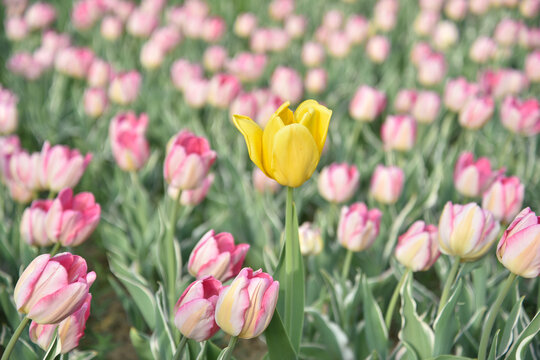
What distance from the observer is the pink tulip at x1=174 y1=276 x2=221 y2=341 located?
2.65 ft

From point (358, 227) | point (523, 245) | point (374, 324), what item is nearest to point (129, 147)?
point (358, 227)

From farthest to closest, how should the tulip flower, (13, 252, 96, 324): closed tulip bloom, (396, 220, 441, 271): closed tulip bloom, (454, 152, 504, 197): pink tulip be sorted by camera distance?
(454, 152, 504, 197): pink tulip, (396, 220, 441, 271): closed tulip bloom, the tulip flower, (13, 252, 96, 324): closed tulip bloom

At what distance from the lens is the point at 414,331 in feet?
3.55

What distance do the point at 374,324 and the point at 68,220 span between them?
2.07 ft

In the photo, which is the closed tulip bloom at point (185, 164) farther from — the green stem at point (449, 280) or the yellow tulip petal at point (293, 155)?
the green stem at point (449, 280)

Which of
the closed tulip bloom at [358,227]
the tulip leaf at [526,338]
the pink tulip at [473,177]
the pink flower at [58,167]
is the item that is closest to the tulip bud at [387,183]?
the pink tulip at [473,177]

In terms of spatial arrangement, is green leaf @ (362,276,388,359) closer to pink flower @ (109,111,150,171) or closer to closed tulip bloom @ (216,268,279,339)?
closed tulip bloom @ (216,268,279,339)

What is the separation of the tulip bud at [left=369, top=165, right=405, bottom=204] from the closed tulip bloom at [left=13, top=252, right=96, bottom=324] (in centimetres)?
90

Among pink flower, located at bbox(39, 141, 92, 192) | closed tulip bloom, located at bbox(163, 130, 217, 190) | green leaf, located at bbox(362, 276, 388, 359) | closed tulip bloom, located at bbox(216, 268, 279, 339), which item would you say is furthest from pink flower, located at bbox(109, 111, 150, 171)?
closed tulip bloom, located at bbox(216, 268, 279, 339)

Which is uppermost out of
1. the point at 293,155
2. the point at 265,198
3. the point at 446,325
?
the point at 293,155

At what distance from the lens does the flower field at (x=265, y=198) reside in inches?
34.9

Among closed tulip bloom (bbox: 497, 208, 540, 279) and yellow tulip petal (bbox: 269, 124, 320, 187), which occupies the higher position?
yellow tulip petal (bbox: 269, 124, 320, 187)

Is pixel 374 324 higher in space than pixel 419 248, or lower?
lower

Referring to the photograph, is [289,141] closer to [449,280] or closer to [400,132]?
[449,280]
